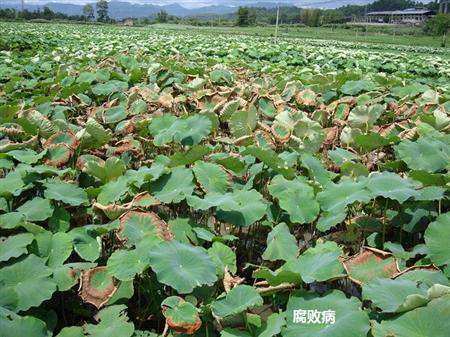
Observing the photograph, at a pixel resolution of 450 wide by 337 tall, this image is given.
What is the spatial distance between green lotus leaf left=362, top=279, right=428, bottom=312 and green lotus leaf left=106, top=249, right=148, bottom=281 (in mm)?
834

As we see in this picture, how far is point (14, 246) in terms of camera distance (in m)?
1.97

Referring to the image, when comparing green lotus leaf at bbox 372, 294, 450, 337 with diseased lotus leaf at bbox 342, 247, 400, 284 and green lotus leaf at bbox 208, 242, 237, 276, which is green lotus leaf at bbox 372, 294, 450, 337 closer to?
diseased lotus leaf at bbox 342, 247, 400, 284

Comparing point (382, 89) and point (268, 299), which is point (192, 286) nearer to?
point (268, 299)

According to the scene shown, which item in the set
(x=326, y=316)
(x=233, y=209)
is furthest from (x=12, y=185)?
(x=326, y=316)

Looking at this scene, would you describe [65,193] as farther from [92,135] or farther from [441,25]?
[441,25]

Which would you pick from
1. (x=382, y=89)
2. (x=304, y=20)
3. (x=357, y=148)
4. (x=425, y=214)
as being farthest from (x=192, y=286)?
(x=304, y=20)

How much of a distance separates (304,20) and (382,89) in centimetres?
8607

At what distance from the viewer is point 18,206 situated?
251 centimetres

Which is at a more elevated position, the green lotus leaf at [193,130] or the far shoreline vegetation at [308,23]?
the far shoreline vegetation at [308,23]

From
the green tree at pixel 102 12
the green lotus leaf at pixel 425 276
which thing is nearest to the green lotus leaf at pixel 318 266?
the green lotus leaf at pixel 425 276

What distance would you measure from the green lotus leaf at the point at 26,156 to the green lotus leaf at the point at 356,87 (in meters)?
3.18

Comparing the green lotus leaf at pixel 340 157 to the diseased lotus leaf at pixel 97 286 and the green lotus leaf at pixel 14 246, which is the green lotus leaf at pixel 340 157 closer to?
the diseased lotus leaf at pixel 97 286

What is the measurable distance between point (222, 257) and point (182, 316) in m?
0.42

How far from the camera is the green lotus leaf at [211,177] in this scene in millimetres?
2490
